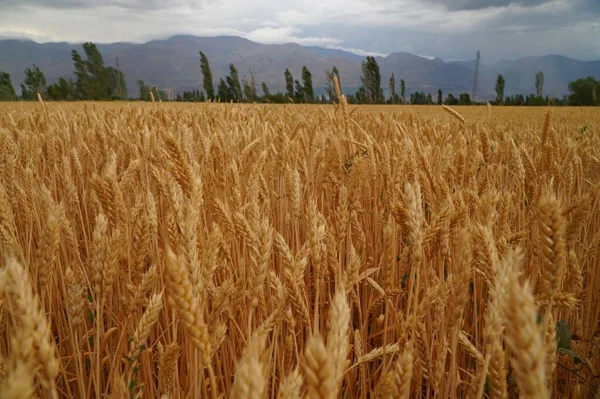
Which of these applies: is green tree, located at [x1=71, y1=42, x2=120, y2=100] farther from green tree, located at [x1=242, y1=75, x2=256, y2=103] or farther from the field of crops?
the field of crops

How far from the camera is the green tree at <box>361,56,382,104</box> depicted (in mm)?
43875

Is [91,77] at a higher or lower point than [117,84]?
higher

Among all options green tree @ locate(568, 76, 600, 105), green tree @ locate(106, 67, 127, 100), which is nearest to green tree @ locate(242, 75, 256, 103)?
green tree @ locate(106, 67, 127, 100)

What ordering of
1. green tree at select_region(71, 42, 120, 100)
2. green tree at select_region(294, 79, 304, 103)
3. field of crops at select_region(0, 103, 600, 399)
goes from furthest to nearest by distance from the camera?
1. green tree at select_region(71, 42, 120, 100)
2. green tree at select_region(294, 79, 304, 103)
3. field of crops at select_region(0, 103, 600, 399)

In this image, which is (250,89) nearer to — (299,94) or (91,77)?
(299,94)

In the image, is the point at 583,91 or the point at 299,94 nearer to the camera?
the point at 583,91

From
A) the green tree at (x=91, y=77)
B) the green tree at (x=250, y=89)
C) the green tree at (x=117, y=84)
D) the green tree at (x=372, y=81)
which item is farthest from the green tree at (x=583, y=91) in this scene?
the green tree at (x=91, y=77)

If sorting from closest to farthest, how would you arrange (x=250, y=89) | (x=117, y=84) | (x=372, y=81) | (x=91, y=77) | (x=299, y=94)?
(x=250, y=89), (x=299, y=94), (x=372, y=81), (x=117, y=84), (x=91, y=77)

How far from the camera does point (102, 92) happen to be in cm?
4600

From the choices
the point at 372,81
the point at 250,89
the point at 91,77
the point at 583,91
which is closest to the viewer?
the point at 250,89

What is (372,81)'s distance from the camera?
4566cm

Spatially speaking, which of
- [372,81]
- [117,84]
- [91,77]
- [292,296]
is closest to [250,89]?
[292,296]

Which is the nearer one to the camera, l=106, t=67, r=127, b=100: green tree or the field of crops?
the field of crops

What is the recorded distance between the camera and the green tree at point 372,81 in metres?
43.9
